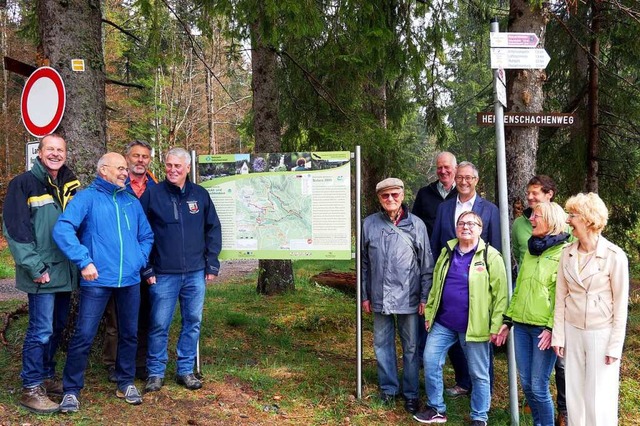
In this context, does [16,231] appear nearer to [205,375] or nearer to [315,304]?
[205,375]

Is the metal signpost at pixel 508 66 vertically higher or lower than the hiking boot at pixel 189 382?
higher

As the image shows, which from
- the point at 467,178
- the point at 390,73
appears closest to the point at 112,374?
the point at 467,178

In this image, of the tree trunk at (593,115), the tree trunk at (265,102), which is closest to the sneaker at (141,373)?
the tree trunk at (265,102)

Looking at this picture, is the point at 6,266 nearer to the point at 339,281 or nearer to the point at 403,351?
the point at 339,281

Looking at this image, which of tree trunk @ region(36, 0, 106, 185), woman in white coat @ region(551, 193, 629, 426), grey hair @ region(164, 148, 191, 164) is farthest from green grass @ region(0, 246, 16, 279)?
woman in white coat @ region(551, 193, 629, 426)

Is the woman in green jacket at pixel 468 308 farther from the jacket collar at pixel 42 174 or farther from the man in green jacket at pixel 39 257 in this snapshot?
the jacket collar at pixel 42 174

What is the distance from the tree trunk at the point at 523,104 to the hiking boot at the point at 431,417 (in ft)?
8.20

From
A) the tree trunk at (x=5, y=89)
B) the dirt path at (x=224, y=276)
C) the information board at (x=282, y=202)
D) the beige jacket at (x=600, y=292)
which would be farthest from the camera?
the tree trunk at (x=5, y=89)

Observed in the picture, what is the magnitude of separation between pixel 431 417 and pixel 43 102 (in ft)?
15.2

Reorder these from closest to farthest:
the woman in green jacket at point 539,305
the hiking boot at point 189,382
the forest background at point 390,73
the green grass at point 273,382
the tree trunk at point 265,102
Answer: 1. the woman in green jacket at point 539,305
2. the green grass at point 273,382
3. the hiking boot at point 189,382
4. the forest background at point 390,73
5. the tree trunk at point 265,102

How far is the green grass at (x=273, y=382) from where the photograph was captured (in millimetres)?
4180

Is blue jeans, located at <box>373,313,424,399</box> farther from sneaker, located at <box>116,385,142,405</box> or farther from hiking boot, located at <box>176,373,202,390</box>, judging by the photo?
sneaker, located at <box>116,385,142,405</box>

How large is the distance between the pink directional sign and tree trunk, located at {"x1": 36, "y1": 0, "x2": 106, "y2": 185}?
12.6 feet

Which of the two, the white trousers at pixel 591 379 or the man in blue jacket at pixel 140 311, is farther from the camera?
the man in blue jacket at pixel 140 311
